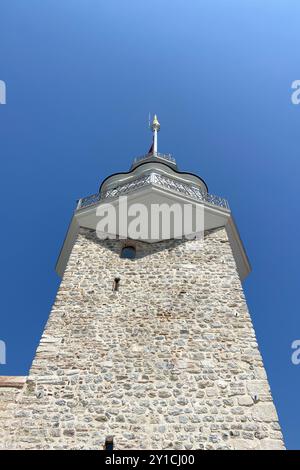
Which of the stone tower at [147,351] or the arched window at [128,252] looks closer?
the stone tower at [147,351]

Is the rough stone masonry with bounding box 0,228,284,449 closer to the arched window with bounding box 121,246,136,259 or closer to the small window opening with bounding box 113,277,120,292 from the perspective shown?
the small window opening with bounding box 113,277,120,292

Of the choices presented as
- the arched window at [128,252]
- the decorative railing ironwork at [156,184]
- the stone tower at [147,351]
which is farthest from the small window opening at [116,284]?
the decorative railing ironwork at [156,184]

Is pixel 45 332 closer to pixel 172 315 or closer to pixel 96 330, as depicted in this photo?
pixel 96 330

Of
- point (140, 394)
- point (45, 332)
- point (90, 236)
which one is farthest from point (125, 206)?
point (140, 394)

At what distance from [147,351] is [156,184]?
16.1ft

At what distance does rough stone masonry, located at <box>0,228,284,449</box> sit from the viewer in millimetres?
5977

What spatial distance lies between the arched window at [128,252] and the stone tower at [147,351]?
53 millimetres

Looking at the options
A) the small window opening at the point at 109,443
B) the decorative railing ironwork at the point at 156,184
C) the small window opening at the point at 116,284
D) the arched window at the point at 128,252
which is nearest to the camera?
the small window opening at the point at 109,443

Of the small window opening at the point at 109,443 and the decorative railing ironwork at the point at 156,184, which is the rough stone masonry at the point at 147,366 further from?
the decorative railing ironwork at the point at 156,184

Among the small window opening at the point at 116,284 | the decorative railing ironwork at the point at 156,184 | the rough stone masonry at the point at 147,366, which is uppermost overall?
the decorative railing ironwork at the point at 156,184

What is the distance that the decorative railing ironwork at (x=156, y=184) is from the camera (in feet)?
34.9

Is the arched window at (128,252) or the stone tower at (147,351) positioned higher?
the arched window at (128,252)

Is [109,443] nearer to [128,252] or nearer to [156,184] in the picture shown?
[128,252]
